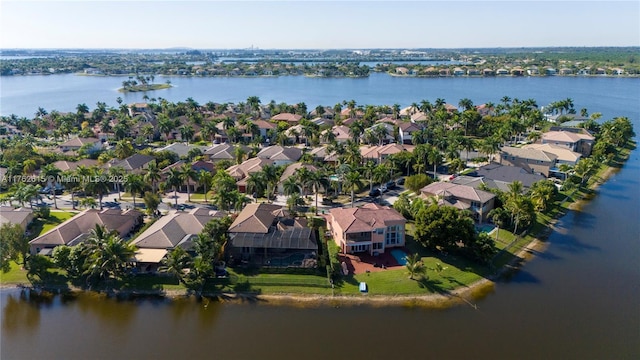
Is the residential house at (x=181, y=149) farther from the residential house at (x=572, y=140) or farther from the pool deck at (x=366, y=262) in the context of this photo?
the residential house at (x=572, y=140)

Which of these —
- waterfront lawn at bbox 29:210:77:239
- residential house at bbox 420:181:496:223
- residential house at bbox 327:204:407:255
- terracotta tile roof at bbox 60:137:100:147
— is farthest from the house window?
terracotta tile roof at bbox 60:137:100:147

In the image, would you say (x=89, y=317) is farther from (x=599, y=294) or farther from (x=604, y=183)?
(x=604, y=183)

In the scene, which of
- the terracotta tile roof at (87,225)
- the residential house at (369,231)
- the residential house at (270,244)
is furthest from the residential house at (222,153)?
the residential house at (369,231)

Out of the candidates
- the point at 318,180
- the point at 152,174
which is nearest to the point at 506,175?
the point at 318,180

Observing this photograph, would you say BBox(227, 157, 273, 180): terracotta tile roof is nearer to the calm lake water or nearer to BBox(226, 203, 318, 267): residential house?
BBox(226, 203, 318, 267): residential house

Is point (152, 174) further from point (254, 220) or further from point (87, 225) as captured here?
point (254, 220)
